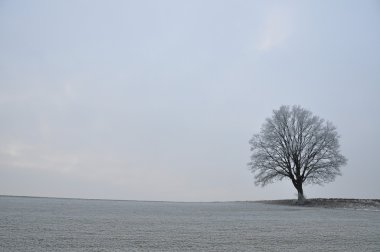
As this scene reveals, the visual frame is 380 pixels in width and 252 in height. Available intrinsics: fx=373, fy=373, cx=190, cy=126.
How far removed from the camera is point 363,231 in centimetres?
1962

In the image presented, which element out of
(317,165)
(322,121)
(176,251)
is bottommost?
(176,251)

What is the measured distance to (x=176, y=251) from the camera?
1281 cm

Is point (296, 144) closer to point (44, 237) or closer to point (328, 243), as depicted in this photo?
point (328, 243)

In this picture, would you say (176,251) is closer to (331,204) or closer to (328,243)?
(328,243)

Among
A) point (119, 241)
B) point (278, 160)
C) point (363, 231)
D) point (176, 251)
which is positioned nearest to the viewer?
point (176, 251)

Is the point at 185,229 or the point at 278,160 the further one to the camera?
the point at 278,160

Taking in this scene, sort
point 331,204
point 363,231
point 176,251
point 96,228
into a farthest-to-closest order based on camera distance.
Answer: point 331,204 → point 363,231 → point 96,228 → point 176,251

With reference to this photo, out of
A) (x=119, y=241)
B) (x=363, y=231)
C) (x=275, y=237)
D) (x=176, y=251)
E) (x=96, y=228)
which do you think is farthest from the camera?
(x=363, y=231)

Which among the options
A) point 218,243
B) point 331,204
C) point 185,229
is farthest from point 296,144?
point 218,243

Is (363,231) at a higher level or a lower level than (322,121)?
lower

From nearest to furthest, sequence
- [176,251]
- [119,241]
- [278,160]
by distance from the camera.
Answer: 1. [176,251]
2. [119,241]
3. [278,160]

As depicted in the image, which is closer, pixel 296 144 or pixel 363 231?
pixel 363 231

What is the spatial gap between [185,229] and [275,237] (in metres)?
4.62

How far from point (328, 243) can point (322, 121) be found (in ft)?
134
